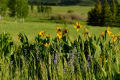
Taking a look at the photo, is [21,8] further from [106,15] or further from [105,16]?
[106,15]

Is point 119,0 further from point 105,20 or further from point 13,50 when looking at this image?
point 105,20

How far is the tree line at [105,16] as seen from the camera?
2096 inches

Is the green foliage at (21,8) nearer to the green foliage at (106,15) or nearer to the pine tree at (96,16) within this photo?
the pine tree at (96,16)

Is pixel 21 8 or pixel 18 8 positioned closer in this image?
pixel 21 8

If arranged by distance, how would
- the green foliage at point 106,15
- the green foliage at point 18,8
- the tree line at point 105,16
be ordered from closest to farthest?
the green foliage at point 106,15, the tree line at point 105,16, the green foliage at point 18,8

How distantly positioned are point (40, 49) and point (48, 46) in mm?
311

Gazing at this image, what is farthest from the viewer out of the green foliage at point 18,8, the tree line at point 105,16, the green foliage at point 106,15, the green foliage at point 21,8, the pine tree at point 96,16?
the green foliage at point 18,8

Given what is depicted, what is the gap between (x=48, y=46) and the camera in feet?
19.2

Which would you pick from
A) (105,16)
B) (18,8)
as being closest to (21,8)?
(18,8)

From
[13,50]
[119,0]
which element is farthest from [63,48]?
[119,0]

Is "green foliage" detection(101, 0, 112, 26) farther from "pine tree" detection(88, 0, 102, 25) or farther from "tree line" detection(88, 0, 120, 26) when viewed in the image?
"pine tree" detection(88, 0, 102, 25)

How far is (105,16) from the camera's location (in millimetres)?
53844

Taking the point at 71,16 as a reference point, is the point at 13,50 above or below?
above

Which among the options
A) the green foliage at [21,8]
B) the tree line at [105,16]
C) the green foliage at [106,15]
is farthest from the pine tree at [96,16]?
the green foliage at [21,8]
